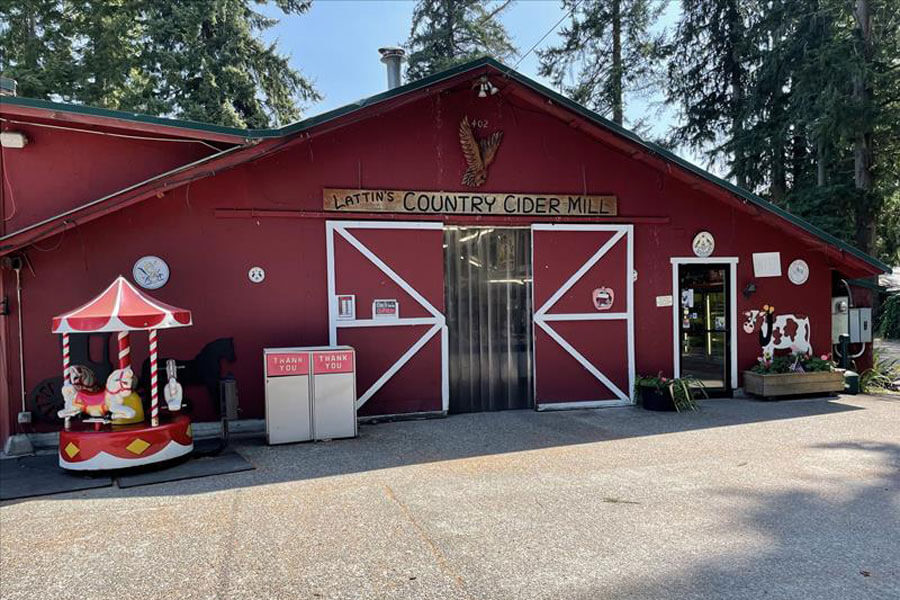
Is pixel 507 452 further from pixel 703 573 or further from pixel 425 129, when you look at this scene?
pixel 425 129

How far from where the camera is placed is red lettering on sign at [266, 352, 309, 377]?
670 cm

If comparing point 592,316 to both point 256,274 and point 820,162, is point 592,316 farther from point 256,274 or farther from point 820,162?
point 820,162

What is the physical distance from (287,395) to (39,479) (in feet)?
8.07

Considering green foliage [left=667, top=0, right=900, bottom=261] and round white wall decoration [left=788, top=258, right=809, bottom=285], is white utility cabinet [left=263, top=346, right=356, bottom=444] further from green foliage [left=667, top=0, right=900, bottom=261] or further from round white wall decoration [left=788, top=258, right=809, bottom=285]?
green foliage [left=667, top=0, right=900, bottom=261]

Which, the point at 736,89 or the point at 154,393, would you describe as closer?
the point at 154,393

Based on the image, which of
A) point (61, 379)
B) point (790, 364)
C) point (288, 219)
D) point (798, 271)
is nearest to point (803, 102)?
point (798, 271)

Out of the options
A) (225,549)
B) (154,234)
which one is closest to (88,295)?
(154,234)

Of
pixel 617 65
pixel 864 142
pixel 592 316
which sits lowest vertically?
pixel 592 316

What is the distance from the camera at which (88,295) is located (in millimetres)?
6871

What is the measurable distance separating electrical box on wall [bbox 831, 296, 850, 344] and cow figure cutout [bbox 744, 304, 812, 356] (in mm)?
823

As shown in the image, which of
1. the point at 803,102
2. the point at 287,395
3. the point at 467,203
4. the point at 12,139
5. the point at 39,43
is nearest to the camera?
the point at 12,139

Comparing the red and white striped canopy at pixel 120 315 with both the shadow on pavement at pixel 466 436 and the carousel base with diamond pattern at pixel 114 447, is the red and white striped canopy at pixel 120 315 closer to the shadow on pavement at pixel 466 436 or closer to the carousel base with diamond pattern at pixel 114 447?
the carousel base with diamond pattern at pixel 114 447

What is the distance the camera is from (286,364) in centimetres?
674

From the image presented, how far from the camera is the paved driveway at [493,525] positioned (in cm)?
346
